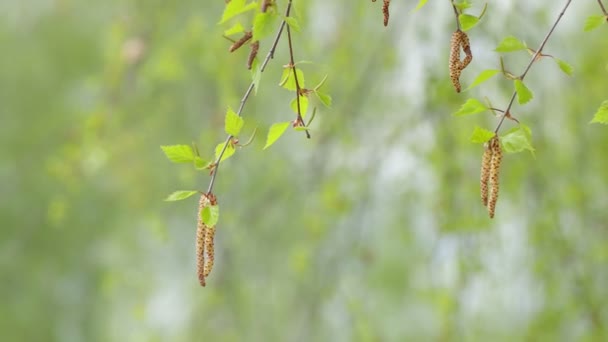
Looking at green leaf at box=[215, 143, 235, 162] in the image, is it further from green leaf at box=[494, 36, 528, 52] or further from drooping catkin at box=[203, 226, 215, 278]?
green leaf at box=[494, 36, 528, 52]

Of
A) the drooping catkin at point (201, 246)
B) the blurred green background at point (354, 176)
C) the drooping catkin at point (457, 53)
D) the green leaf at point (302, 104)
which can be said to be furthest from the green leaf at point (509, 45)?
the blurred green background at point (354, 176)

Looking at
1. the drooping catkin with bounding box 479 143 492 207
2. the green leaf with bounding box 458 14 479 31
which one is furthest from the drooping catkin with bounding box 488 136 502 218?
the green leaf with bounding box 458 14 479 31

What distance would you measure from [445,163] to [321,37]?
0.74m

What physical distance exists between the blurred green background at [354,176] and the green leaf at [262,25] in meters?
1.28

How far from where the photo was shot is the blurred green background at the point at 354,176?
2.25 m

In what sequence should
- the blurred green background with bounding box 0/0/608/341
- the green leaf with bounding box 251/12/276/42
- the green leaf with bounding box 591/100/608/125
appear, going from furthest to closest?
the blurred green background with bounding box 0/0/608/341 < the green leaf with bounding box 591/100/608/125 < the green leaf with bounding box 251/12/276/42

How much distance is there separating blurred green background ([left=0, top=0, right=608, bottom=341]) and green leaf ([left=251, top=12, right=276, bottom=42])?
128cm

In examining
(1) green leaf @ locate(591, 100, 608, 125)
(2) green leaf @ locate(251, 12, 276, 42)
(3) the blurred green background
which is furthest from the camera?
(3) the blurred green background

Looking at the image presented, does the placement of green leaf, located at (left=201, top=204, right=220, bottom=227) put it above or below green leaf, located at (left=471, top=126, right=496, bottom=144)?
below

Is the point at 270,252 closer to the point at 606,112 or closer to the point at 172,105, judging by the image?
the point at 172,105

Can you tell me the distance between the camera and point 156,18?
2.40 m

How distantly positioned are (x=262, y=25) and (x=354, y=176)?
1754 mm

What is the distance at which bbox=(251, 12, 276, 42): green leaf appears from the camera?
0.74 m

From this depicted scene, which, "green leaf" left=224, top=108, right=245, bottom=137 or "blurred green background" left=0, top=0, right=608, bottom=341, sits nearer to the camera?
"green leaf" left=224, top=108, right=245, bottom=137
